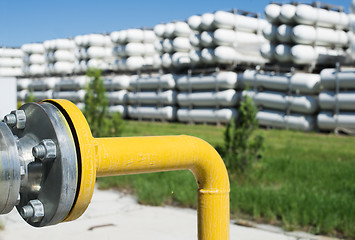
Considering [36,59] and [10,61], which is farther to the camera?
[10,61]

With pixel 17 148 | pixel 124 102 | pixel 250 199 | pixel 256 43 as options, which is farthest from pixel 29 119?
pixel 124 102

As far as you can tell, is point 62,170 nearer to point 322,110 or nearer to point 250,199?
point 250,199

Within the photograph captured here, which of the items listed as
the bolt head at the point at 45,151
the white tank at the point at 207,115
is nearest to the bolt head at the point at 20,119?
the bolt head at the point at 45,151

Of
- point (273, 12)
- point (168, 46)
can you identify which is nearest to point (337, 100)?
point (273, 12)

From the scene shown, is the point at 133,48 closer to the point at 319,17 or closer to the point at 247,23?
the point at 247,23

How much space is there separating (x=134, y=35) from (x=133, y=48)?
0.54m

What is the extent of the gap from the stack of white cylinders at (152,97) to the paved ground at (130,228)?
10.7 m

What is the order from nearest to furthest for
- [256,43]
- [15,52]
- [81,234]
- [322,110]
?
[81,234], [322,110], [256,43], [15,52]

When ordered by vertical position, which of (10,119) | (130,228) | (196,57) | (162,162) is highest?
(196,57)

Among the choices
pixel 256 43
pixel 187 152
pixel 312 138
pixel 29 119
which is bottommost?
pixel 312 138

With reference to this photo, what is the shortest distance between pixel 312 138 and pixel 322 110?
1728mm

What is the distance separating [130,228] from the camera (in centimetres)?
353

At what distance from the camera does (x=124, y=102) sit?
55.1ft

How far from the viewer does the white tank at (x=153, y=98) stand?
1480 cm
